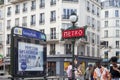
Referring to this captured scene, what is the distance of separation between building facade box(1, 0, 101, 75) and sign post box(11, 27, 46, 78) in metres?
39.4

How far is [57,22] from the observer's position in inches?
2153

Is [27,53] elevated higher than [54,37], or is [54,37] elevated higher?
[54,37]

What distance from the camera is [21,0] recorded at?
201 ft

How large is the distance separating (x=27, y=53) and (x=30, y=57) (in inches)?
9.6

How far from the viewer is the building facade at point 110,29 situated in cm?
7994

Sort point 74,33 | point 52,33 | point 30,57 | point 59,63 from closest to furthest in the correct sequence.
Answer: point 30,57 < point 74,33 < point 59,63 < point 52,33

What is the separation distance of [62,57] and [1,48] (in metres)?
14.7

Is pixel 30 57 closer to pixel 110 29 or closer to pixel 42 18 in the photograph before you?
pixel 42 18

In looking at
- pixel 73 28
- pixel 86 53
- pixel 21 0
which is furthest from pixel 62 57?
pixel 73 28

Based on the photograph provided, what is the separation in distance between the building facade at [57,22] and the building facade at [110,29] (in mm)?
16481

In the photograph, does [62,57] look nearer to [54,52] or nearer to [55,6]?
[54,52]

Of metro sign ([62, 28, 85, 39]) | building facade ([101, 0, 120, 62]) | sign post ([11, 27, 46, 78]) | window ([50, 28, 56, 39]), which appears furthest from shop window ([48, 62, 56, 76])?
sign post ([11, 27, 46, 78])

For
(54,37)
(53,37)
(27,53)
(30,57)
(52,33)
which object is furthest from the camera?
(52,33)

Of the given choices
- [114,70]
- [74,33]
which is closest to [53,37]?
[74,33]
